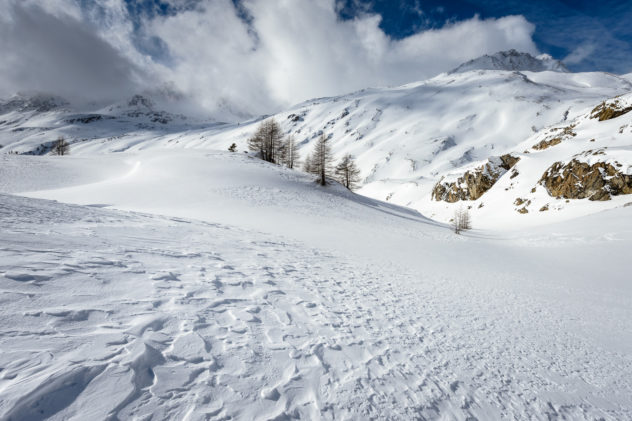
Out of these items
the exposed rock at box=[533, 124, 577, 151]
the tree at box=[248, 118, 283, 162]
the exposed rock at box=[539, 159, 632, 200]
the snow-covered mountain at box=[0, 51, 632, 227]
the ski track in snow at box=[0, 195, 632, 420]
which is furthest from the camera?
the snow-covered mountain at box=[0, 51, 632, 227]

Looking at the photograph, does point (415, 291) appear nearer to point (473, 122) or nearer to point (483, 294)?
point (483, 294)

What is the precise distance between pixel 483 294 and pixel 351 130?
539 ft

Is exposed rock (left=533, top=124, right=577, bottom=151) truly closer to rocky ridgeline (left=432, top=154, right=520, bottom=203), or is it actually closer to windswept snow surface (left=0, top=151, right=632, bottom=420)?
rocky ridgeline (left=432, top=154, right=520, bottom=203)

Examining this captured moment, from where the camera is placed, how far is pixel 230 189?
19750 millimetres

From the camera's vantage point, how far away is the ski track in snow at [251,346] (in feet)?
6.92

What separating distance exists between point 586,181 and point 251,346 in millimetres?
41933

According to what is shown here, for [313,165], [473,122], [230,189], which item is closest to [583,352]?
[230,189]

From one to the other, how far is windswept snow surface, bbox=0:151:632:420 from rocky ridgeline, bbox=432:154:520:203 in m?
42.3

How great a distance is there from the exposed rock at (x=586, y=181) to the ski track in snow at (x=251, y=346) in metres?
34.4

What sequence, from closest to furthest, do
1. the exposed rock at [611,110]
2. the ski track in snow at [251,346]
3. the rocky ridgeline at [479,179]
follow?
the ski track in snow at [251,346] < the exposed rock at [611,110] < the rocky ridgeline at [479,179]

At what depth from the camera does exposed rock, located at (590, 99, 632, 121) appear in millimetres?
40438

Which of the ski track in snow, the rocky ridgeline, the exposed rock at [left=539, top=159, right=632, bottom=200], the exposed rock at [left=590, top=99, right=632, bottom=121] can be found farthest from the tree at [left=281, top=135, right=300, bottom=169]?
the exposed rock at [left=590, top=99, right=632, bottom=121]

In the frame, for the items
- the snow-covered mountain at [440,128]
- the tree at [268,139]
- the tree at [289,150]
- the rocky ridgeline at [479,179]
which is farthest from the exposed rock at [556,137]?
the tree at [268,139]

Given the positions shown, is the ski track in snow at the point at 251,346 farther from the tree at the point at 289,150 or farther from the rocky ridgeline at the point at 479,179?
the rocky ridgeline at the point at 479,179
